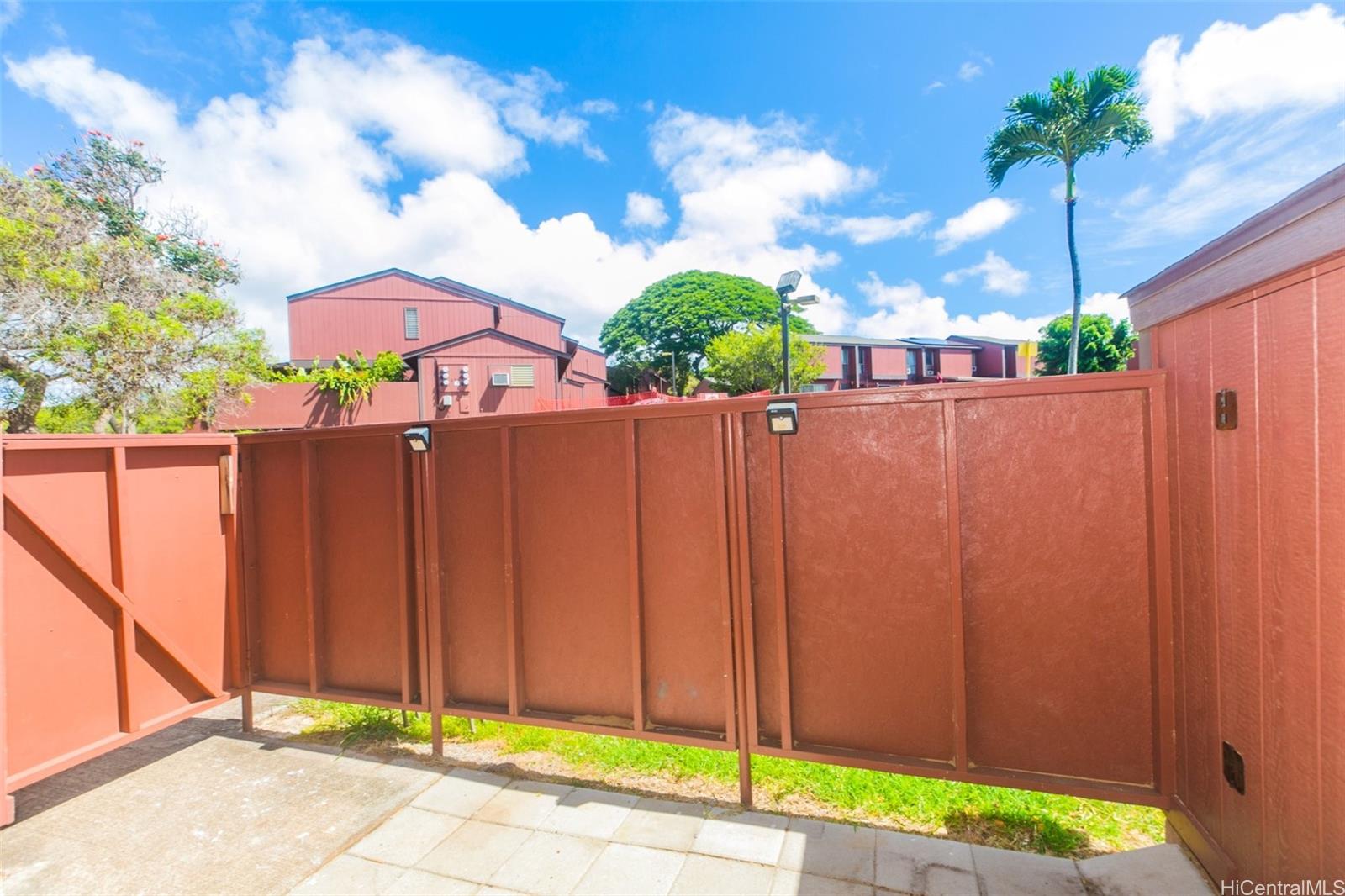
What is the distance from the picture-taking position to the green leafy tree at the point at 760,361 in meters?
29.1

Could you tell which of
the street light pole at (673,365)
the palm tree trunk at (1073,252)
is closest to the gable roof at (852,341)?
the street light pole at (673,365)

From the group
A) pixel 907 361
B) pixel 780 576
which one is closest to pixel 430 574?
pixel 780 576

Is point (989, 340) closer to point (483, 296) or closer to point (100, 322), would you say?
point (483, 296)

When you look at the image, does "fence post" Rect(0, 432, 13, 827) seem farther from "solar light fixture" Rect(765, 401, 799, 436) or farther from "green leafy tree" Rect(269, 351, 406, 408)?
"green leafy tree" Rect(269, 351, 406, 408)

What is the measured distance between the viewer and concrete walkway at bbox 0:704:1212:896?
2076mm

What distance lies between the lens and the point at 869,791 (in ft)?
8.71

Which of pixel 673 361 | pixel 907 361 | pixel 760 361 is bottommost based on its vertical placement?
pixel 760 361

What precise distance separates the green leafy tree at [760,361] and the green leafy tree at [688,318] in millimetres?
13611

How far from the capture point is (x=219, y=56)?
832cm

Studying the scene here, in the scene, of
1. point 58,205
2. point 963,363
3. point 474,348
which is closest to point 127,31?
point 58,205

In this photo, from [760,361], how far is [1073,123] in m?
16.3

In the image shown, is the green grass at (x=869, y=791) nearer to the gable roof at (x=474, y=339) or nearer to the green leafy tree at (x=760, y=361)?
the gable roof at (x=474, y=339)

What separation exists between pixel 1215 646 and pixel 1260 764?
1.19 ft

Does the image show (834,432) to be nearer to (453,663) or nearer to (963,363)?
(453,663)
